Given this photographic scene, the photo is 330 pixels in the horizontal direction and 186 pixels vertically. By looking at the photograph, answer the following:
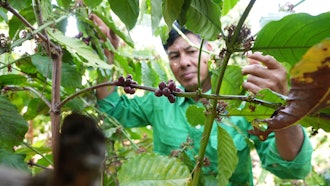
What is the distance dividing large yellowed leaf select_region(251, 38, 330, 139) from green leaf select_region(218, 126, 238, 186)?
39 cm

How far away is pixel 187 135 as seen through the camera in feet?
4.68

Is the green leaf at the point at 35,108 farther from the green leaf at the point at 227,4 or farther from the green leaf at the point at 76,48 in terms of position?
the green leaf at the point at 227,4

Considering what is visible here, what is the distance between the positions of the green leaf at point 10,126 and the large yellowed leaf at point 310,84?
56 cm

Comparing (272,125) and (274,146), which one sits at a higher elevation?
(272,125)

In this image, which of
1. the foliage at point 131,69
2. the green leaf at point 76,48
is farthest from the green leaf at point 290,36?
the green leaf at point 76,48

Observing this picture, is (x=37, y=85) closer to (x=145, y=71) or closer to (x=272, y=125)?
(x=145, y=71)

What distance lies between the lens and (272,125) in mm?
504

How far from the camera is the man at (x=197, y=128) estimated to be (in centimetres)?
108

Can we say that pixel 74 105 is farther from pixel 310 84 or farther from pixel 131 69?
pixel 310 84

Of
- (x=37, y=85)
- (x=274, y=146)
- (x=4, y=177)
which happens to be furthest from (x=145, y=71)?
(x=4, y=177)

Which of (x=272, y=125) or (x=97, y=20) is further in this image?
(x=97, y=20)

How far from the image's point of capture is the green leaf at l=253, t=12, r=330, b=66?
0.57 meters

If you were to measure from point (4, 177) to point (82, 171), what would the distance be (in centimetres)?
6

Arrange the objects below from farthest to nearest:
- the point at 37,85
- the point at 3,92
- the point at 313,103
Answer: the point at 37,85
the point at 3,92
the point at 313,103
